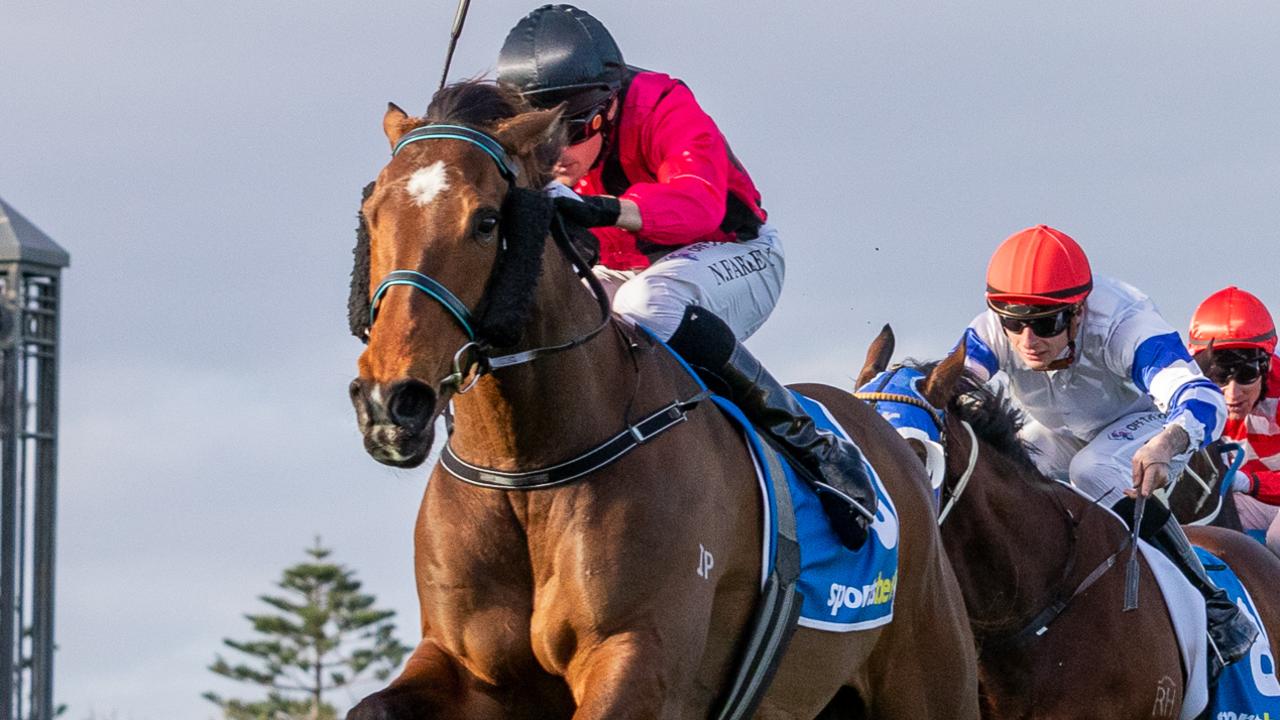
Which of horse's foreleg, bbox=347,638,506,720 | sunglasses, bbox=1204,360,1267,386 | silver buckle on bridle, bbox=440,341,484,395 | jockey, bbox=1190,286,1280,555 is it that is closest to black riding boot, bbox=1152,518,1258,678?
jockey, bbox=1190,286,1280,555

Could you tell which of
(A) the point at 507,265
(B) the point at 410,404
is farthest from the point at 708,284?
(B) the point at 410,404

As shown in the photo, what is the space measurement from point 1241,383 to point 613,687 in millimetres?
6158

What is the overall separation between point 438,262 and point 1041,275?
3.91 meters

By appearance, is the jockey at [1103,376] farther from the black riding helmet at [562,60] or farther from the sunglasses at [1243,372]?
the black riding helmet at [562,60]

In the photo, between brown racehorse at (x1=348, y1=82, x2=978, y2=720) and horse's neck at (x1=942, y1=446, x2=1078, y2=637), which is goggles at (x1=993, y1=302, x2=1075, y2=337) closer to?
horse's neck at (x1=942, y1=446, x2=1078, y2=637)

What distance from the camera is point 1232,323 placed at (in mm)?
10953

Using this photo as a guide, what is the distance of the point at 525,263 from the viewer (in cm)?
536

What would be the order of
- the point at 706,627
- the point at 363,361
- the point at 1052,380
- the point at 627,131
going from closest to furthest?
1. the point at 363,361
2. the point at 706,627
3. the point at 627,131
4. the point at 1052,380

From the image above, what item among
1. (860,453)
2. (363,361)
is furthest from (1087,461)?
(363,361)

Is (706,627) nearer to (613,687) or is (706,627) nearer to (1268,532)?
(613,687)

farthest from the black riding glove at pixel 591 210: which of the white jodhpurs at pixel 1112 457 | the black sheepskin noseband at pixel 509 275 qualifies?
the white jodhpurs at pixel 1112 457

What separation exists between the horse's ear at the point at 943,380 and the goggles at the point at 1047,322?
56cm

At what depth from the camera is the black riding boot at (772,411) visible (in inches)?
255

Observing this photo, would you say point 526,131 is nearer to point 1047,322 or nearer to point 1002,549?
point 1002,549
